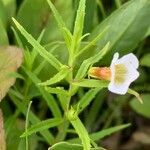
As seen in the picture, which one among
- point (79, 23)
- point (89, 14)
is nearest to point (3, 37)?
point (89, 14)

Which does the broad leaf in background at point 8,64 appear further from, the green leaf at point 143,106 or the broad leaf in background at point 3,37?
the green leaf at point 143,106

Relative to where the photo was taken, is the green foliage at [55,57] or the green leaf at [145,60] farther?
the green leaf at [145,60]

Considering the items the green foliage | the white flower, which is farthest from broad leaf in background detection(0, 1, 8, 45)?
the white flower

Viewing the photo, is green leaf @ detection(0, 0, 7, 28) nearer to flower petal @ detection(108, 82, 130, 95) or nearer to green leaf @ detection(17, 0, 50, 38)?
green leaf @ detection(17, 0, 50, 38)

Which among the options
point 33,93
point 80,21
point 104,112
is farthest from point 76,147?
point 104,112

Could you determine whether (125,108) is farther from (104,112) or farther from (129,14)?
(129,14)

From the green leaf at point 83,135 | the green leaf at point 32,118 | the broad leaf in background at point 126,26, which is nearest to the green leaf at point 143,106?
the broad leaf in background at point 126,26
